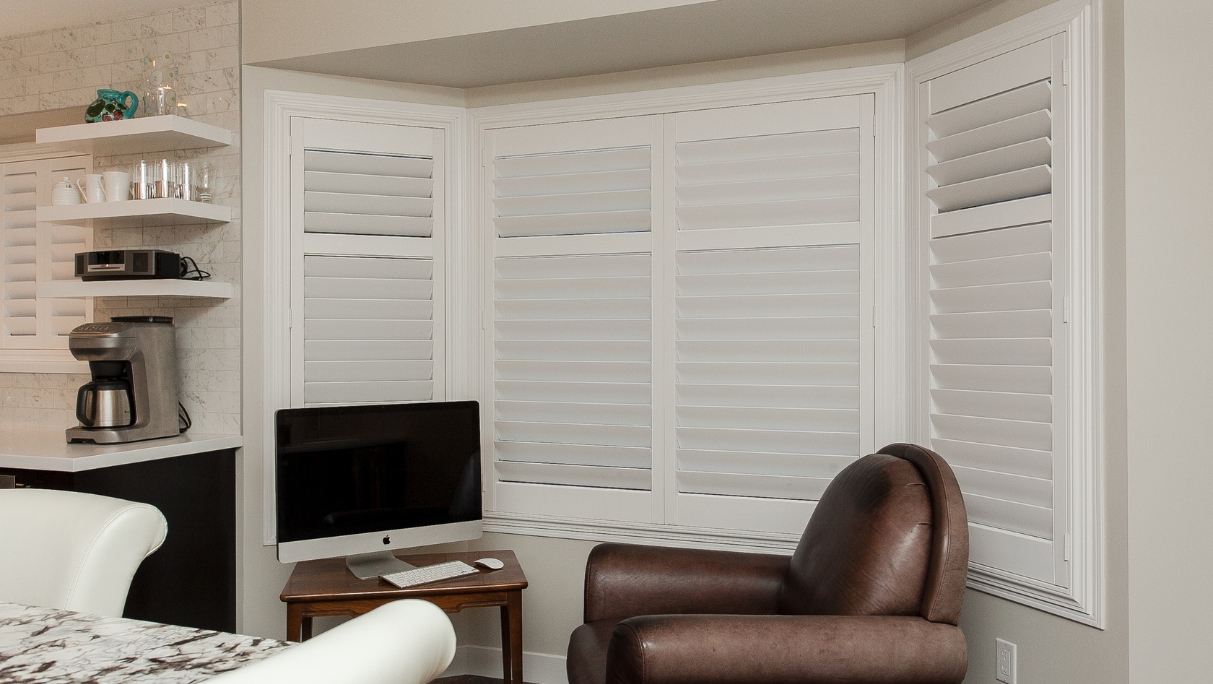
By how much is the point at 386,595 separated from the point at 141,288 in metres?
1.39

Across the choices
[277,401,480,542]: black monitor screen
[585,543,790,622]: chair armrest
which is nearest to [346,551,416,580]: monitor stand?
[277,401,480,542]: black monitor screen

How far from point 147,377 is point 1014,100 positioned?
2.91m

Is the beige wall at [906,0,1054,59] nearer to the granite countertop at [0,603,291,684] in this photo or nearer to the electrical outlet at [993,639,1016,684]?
the electrical outlet at [993,639,1016,684]

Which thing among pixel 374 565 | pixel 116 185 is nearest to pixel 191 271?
pixel 116 185

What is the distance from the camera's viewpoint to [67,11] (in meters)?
3.20

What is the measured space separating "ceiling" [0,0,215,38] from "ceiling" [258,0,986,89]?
571 millimetres

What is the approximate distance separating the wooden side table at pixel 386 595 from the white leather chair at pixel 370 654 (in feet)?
6.69

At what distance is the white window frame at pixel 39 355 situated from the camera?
141 inches

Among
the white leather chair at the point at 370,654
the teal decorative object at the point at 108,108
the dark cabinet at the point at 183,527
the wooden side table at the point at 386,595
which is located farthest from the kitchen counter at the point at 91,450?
the white leather chair at the point at 370,654

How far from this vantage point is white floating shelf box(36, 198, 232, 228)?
2871 millimetres

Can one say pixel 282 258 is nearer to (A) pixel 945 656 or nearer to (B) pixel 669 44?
(B) pixel 669 44

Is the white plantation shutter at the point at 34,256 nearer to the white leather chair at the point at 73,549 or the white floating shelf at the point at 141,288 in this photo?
the white floating shelf at the point at 141,288

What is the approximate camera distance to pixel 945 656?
1.82 metres

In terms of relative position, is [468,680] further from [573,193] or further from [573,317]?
[573,193]
